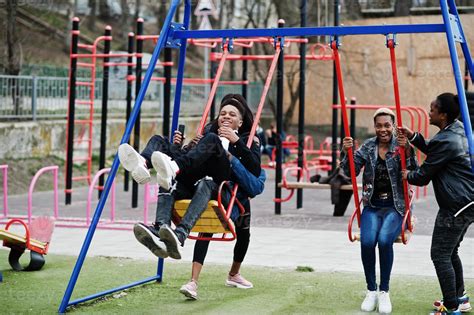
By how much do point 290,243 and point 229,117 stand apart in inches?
141

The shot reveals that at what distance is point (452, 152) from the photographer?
19.8 ft

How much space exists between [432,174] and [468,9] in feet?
30.6

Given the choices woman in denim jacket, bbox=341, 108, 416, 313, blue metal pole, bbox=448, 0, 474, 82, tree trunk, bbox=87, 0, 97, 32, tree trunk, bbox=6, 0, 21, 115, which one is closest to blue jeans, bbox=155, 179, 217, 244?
woman in denim jacket, bbox=341, 108, 416, 313

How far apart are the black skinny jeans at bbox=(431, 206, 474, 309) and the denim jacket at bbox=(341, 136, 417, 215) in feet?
1.34

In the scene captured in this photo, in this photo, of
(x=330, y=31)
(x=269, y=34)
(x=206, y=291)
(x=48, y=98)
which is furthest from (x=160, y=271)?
(x=48, y=98)

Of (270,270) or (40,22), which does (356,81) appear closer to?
(40,22)

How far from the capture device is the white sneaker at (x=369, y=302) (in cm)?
639

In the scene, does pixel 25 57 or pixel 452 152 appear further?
pixel 25 57

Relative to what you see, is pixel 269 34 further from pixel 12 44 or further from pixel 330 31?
pixel 12 44

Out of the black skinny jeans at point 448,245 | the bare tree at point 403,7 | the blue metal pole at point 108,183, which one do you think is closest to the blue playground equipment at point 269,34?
the blue metal pole at point 108,183

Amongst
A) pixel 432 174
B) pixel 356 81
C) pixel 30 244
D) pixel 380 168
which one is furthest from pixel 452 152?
pixel 356 81

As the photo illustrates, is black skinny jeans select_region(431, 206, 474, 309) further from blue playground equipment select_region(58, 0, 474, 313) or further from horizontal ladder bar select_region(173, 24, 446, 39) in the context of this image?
horizontal ladder bar select_region(173, 24, 446, 39)

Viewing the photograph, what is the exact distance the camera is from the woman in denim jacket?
636 cm

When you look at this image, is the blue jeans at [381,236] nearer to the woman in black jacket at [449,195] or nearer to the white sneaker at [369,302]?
the white sneaker at [369,302]
